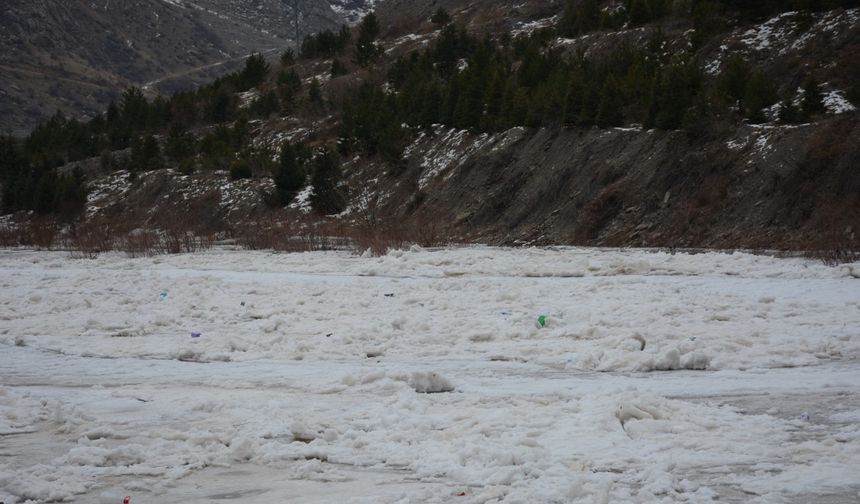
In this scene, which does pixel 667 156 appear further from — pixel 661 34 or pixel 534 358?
pixel 534 358

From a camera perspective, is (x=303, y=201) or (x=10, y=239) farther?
(x=303, y=201)

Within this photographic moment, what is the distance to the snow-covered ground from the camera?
5086mm

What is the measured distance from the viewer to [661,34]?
101 feet

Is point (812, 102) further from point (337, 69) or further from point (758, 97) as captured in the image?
point (337, 69)

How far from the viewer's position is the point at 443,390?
7.46m

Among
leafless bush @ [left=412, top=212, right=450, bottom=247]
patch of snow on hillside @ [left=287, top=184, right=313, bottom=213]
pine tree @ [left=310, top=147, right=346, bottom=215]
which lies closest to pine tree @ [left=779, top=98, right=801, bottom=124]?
leafless bush @ [left=412, top=212, right=450, bottom=247]

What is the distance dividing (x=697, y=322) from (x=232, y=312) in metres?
7.16

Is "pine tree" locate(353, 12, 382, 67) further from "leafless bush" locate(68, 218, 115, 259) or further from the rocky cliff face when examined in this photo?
the rocky cliff face

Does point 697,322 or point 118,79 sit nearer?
point 697,322

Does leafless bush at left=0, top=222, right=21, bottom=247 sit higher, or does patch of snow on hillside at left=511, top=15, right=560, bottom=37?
patch of snow on hillside at left=511, top=15, right=560, bottom=37

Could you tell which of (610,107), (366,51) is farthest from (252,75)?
(610,107)

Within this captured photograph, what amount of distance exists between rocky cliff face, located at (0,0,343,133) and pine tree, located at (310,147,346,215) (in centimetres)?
9111

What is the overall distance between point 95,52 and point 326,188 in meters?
151

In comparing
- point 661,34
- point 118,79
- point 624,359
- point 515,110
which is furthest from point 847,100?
point 118,79
